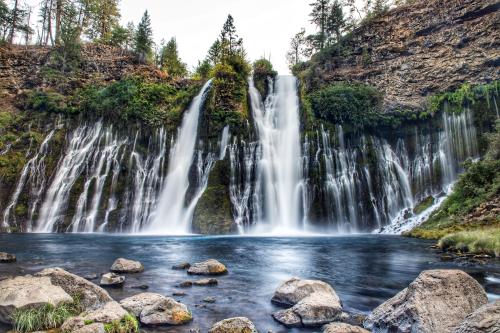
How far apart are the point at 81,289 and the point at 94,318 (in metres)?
1.63

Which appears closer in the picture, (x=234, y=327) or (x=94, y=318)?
(x=94, y=318)

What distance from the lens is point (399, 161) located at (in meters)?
31.6

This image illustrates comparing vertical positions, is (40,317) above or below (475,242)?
below

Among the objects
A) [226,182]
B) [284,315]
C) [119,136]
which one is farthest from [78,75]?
[284,315]

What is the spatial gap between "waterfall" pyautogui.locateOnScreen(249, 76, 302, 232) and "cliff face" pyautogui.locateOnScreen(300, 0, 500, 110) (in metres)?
8.70

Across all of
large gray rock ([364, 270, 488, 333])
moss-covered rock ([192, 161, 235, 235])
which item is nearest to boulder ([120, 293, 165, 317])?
large gray rock ([364, 270, 488, 333])

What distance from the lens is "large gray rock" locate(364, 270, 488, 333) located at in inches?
203

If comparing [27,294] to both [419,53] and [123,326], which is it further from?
[419,53]

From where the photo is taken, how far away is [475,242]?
527 inches

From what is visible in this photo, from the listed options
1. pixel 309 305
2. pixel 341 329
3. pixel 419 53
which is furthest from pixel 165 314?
pixel 419 53

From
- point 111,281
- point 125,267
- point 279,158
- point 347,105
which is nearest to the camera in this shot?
point 111,281

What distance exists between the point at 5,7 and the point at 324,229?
190ft

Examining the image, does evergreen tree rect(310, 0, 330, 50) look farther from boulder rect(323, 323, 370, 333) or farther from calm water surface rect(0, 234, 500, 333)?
boulder rect(323, 323, 370, 333)

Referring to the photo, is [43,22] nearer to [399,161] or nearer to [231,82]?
[231,82]
